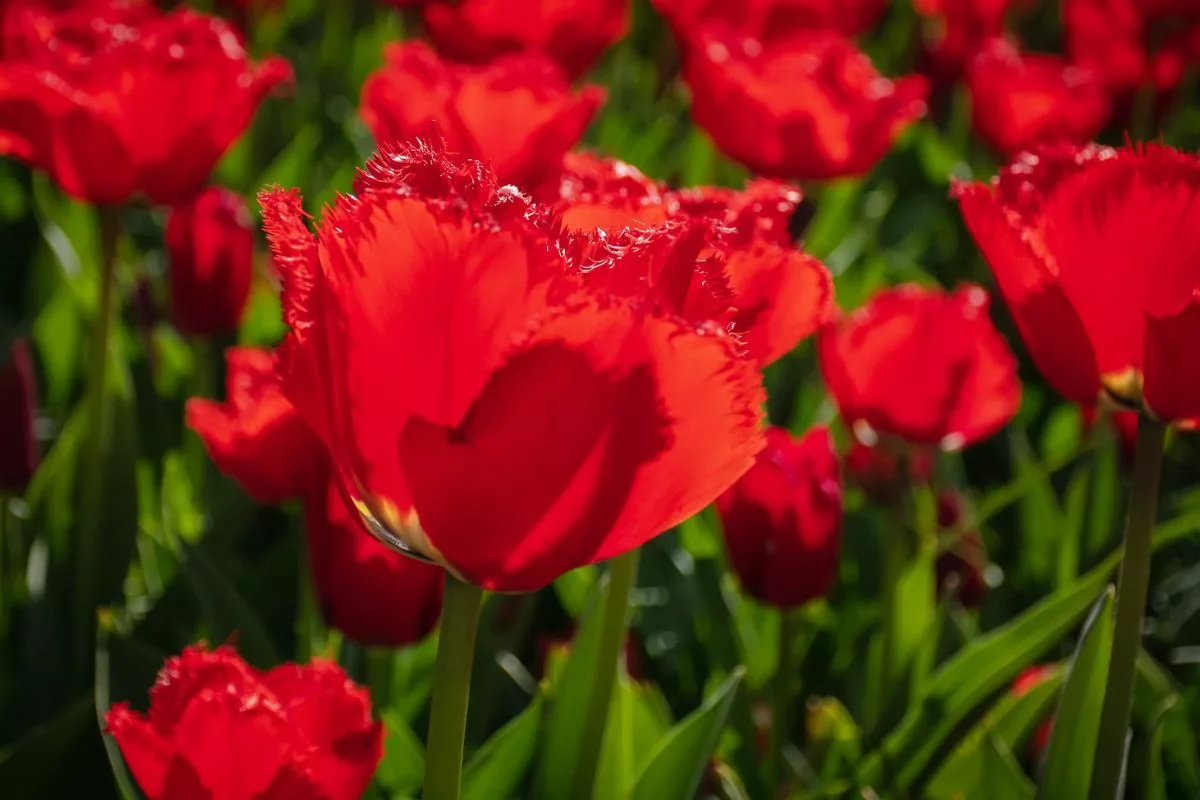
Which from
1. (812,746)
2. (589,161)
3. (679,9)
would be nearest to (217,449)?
(589,161)

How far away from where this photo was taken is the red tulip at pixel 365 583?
66 cm

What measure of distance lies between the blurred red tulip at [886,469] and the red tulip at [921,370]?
0.03 metres

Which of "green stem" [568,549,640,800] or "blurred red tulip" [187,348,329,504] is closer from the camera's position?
"green stem" [568,549,640,800]

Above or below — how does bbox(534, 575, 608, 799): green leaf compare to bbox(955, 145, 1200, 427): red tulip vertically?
below

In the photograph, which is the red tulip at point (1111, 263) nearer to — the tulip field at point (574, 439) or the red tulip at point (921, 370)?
the tulip field at point (574, 439)

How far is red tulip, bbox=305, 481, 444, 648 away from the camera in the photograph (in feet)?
2.17

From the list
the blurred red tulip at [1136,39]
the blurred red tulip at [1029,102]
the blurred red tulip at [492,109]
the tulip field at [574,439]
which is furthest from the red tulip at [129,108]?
the blurred red tulip at [1136,39]

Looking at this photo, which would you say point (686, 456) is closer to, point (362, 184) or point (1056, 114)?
point (362, 184)

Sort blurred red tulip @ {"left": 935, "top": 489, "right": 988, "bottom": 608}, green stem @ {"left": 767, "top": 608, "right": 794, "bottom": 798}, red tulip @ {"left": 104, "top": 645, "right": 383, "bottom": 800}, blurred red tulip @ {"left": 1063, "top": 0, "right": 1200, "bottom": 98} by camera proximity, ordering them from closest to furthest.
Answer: red tulip @ {"left": 104, "top": 645, "right": 383, "bottom": 800} → green stem @ {"left": 767, "top": 608, "right": 794, "bottom": 798} → blurred red tulip @ {"left": 935, "top": 489, "right": 988, "bottom": 608} → blurred red tulip @ {"left": 1063, "top": 0, "right": 1200, "bottom": 98}

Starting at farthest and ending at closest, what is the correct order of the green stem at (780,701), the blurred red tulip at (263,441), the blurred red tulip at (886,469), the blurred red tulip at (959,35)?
the blurred red tulip at (959,35)
the blurred red tulip at (886,469)
the green stem at (780,701)
the blurred red tulip at (263,441)

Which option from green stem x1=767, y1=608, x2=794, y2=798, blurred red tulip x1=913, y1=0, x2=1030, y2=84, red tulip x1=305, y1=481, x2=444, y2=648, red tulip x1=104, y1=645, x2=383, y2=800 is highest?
red tulip x1=104, y1=645, x2=383, y2=800

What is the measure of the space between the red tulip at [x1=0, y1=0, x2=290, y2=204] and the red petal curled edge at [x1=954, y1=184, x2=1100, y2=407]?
49 centimetres

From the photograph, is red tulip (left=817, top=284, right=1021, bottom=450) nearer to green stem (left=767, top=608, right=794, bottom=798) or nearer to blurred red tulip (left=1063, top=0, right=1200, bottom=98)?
green stem (left=767, top=608, right=794, bottom=798)

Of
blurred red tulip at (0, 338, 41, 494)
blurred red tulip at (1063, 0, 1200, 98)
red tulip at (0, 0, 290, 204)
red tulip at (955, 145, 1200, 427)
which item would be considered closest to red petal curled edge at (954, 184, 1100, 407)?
red tulip at (955, 145, 1200, 427)
